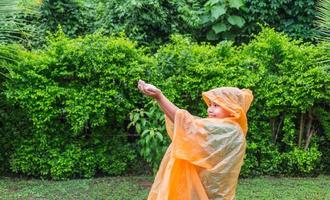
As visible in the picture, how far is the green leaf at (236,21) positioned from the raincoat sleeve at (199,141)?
558 cm

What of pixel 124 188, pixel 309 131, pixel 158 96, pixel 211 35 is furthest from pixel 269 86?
pixel 158 96

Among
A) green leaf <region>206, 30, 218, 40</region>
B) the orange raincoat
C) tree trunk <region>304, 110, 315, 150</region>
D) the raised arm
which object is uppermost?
green leaf <region>206, 30, 218, 40</region>

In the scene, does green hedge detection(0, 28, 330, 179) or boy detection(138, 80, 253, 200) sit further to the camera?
green hedge detection(0, 28, 330, 179)

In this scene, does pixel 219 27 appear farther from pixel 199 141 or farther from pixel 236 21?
pixel 199 141

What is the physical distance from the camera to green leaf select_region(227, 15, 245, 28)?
858 centimetres

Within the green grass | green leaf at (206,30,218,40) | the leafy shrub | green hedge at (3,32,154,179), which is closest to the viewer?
the leafy shrub

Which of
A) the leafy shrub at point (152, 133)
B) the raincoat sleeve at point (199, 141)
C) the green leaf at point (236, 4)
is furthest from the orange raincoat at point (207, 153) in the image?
the green leaf at point (236, 4)

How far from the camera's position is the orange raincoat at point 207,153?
10.5 ft

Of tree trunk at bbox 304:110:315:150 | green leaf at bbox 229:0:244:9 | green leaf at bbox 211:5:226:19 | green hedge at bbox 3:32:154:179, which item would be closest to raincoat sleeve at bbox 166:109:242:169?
green hedge at bbox 3:32:154:179

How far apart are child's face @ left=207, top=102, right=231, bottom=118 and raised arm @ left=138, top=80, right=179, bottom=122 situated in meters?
0.28

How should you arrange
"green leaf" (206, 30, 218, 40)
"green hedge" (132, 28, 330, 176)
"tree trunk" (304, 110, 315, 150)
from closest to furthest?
"green hedge" (132, 28, 330, 176) < "tree trunk" (304, 110, 315, 150) < "green leaf" (206, 30, 218, 40)

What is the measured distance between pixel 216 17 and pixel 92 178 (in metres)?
3.54

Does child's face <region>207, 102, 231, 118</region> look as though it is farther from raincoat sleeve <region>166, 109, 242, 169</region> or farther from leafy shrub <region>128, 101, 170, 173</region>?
leafy shrub <region>128, 101, 170, 173</region>

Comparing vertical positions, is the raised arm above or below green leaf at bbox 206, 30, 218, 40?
below
